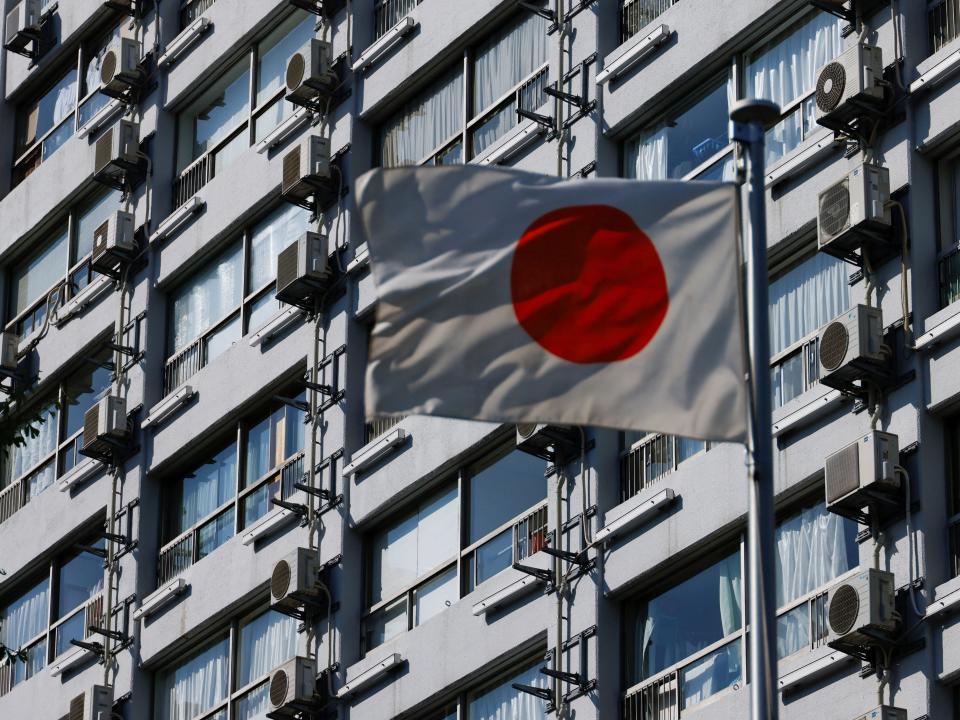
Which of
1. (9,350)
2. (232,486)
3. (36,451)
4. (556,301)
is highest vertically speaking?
(9,350)

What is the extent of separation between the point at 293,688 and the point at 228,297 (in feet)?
24.5

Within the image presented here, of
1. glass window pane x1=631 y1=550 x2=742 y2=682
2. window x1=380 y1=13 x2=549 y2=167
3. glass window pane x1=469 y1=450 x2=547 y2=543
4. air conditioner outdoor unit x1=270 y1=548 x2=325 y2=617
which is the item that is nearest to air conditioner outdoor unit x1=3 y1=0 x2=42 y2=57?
window x1=380 y1=13 x2=549 y2=167

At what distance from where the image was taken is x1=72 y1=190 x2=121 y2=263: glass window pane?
134 feet

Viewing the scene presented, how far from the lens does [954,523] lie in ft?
78.7

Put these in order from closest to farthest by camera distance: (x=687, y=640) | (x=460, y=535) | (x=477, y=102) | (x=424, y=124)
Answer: (x=687, y=640) < (x=460, y=535) < (x=477, y=102) < (x=424, y=124)

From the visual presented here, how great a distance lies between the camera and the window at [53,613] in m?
38.4

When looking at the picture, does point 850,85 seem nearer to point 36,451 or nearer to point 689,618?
point 689,618

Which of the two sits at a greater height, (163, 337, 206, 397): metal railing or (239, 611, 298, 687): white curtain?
(163, 337, 206, 397): metal railing

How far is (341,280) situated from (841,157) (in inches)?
372

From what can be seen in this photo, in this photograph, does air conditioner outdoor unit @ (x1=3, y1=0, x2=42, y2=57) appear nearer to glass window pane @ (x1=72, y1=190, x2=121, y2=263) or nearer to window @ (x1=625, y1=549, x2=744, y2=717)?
glass window pane @ (x1=72, y1=190, x2=121, y2=263)

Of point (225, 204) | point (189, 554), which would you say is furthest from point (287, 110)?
point (189, 554)

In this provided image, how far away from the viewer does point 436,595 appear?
3105 centimetres

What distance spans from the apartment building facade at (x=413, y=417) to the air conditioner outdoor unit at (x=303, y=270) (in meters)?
0.21

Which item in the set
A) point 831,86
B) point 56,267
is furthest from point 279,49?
point 831,86
